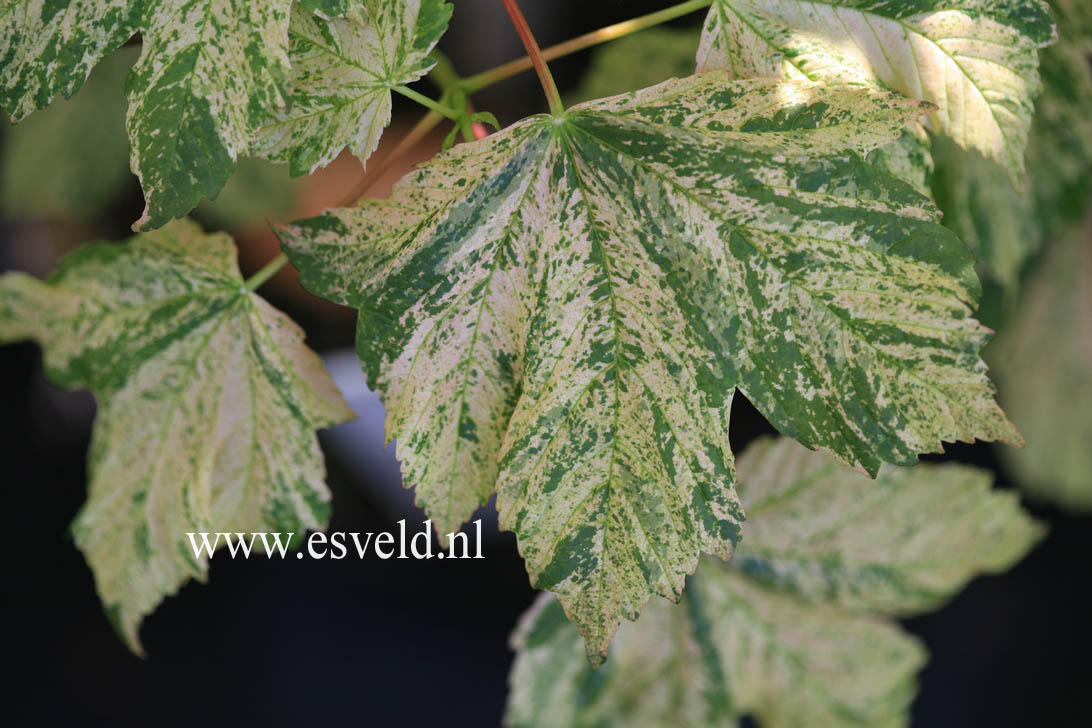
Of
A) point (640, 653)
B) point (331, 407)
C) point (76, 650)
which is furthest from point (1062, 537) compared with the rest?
point (76, 650)

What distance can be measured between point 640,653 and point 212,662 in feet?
2.02

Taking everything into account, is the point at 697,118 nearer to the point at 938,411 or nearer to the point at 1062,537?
the point at 938,411

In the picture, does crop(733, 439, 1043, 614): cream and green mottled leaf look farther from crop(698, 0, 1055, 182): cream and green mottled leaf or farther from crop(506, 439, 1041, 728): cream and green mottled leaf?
crop(698, 0, 1055, 182): cream and green mottled leaf

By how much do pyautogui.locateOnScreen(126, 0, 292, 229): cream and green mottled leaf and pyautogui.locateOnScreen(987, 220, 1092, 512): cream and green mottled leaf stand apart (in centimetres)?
73

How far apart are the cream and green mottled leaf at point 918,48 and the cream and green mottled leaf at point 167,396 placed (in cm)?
26

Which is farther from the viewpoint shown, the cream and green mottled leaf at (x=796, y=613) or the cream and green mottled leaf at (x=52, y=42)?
the cream and green mottled leaf at (x=796, y=613)

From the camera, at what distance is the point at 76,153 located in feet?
2.80

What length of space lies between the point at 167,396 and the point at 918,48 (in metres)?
0.41

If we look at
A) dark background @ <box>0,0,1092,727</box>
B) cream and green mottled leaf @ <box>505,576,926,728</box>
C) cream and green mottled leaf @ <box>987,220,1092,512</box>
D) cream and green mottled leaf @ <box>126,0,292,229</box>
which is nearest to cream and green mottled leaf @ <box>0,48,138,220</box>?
dark background @ <box>0,0,1092,727</box>

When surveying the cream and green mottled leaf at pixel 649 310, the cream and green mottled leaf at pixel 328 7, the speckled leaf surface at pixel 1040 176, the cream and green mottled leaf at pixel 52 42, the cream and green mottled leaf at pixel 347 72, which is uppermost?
the cream and green mottled leaf at pixel 52 42

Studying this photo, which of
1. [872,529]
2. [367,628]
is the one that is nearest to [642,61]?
[872,529]

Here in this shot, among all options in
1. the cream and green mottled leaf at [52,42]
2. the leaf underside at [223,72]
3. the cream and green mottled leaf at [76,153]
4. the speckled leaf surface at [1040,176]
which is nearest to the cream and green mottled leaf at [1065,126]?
the speckled leaf surface at [1040,176]

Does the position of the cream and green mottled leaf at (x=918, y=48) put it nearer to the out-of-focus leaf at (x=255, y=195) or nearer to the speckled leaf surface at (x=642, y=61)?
the speckled leaf surface at (x=642, y=61)

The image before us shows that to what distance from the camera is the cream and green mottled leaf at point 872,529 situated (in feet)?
1.92
